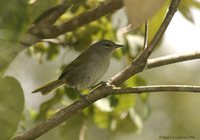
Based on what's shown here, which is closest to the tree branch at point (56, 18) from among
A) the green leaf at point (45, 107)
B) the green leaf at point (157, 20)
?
the green leaf at point (45, 107)

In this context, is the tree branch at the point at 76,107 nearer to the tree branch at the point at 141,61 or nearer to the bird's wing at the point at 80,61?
the tree branch at the point at 141,61

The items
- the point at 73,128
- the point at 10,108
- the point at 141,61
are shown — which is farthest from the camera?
the point at 73,128

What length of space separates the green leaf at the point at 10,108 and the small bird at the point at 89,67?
1944 mm

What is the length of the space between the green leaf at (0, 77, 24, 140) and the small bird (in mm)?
1944

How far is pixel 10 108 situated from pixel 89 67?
99.5 inches

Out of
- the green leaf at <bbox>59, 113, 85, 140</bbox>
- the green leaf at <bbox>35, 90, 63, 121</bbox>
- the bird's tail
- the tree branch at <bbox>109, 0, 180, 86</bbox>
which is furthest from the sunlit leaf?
the bird's tail

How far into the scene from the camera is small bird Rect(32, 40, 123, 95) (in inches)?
131

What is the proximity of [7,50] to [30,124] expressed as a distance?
6.18ft

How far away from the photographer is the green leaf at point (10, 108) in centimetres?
110

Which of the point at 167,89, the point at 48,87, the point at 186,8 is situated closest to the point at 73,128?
the point at 48,87

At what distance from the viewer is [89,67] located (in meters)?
3.67

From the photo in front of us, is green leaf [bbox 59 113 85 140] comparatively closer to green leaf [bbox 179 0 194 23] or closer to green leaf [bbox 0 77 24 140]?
green leaf [bbox 179 0 194 23]

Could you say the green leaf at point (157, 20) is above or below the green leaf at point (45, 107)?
above

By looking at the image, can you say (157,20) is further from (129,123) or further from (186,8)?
(129,123)
